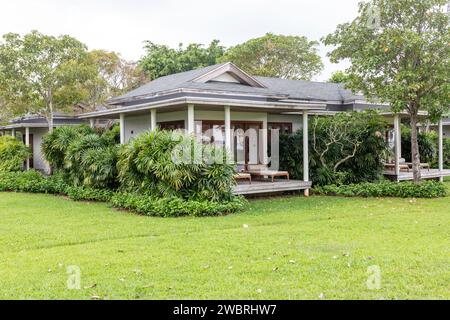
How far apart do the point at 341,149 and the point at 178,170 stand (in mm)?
7437

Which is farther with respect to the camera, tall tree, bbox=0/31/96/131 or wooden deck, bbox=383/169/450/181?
tall tree, bbox=0/31/96/131

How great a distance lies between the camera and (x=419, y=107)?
14.5 meters

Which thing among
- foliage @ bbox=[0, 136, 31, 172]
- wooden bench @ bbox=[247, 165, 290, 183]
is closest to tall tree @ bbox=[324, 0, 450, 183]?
wooden bench @ bbox=[247, 165, 290, 183]

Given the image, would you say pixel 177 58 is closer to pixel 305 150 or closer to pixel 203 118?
pixel 203 118

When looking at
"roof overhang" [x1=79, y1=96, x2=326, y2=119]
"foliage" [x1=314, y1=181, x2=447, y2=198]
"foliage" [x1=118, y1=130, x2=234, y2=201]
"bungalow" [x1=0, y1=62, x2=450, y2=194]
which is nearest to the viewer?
"foliage" [x1=118, y1=130, x2=234, y2=201]

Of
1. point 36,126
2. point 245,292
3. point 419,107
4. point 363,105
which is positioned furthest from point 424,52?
point 36,126

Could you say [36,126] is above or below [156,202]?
above

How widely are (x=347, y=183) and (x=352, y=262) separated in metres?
10.8

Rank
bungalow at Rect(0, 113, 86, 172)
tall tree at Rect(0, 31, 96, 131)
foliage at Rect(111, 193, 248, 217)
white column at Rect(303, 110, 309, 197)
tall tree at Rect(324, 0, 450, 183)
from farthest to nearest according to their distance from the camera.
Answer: bungalow at Rect(0, 113, 86, 172), tall tree at Rect(0, 31, 96, 131), white column at Rect(303, 110, 309, 197), tall tree at Rect(324, 0, 450, 183), foliage at Rect(111, 193, 248, 217)

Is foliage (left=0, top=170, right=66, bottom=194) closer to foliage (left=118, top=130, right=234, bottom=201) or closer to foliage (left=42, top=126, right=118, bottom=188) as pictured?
foliage (left=42, top=126, right=118, bottom=188)

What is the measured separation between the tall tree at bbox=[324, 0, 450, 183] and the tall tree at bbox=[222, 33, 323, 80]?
21821 mm

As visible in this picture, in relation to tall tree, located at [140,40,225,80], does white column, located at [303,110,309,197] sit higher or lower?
lower

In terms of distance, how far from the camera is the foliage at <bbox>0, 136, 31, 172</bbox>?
20.6m
